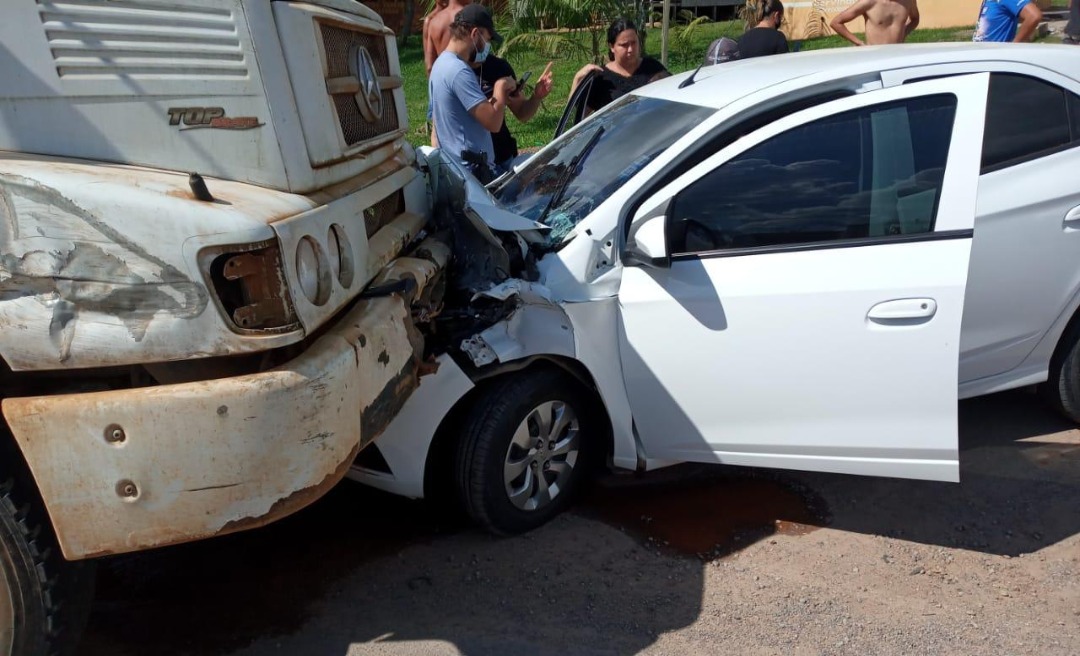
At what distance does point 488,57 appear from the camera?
6.08m

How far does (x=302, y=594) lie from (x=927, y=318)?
7.76 feet

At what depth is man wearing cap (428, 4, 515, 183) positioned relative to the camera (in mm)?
5199

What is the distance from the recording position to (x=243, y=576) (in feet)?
10.9

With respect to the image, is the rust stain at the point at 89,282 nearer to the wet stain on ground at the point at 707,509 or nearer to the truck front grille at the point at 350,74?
the truck front grille at the point at 350,74

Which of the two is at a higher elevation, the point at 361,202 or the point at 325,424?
the point at 361,202

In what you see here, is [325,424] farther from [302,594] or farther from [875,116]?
[875,116]

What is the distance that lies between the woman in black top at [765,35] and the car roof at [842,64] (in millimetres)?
2688

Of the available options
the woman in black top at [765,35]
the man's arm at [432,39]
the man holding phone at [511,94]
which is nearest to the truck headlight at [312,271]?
the man holding phone at [511,94]

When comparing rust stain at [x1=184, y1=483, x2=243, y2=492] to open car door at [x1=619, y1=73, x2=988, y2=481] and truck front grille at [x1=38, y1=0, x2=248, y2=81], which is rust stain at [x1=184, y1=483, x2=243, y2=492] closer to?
truck front grille at [x1=38, y1=0, x2=248, y2=81]

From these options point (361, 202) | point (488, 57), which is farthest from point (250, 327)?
point (488, 57)

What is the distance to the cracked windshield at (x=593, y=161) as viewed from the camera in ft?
11.6

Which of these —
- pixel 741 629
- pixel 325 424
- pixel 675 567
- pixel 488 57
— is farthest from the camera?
pixel 488 57

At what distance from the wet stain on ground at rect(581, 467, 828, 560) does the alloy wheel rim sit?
0.88 ft

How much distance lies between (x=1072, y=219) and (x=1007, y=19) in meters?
4.01
